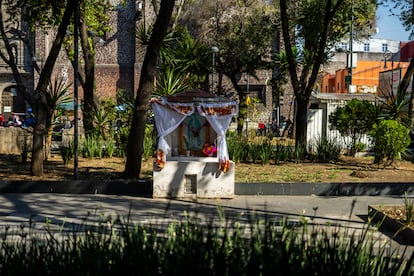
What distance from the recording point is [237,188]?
13.3 meters

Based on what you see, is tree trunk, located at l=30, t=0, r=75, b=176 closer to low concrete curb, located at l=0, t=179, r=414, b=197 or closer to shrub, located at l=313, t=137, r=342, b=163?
low concrete curb, located at l=0, t=179, r=414, b=197

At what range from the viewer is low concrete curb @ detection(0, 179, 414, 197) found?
13.3 m

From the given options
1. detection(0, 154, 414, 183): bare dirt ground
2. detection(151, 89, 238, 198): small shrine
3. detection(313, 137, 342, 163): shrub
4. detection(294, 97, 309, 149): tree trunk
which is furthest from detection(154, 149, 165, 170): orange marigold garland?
detection(294, 97, 309, 149): tree trunk

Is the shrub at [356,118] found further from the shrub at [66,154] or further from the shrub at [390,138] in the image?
the shrub at [66,154]

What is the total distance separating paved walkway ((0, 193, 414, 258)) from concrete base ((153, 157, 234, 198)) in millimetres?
223

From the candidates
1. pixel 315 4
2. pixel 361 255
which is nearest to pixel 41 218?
pixel 361 255

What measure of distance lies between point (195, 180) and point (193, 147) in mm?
914

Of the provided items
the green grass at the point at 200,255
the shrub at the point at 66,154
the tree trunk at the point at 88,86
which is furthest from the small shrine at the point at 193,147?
the tree trunk at the point at 88,86

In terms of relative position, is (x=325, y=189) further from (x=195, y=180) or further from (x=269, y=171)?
(x=195, y=180)

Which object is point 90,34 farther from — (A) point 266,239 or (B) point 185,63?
(A) point 266,239

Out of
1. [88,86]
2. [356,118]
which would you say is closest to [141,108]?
[88,86]

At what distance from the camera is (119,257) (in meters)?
4.52

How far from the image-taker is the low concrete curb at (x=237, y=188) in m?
13.3

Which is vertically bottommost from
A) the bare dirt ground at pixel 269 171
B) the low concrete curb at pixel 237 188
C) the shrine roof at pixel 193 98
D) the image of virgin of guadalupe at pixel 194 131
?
the low concrete curb at pixel 237 188
